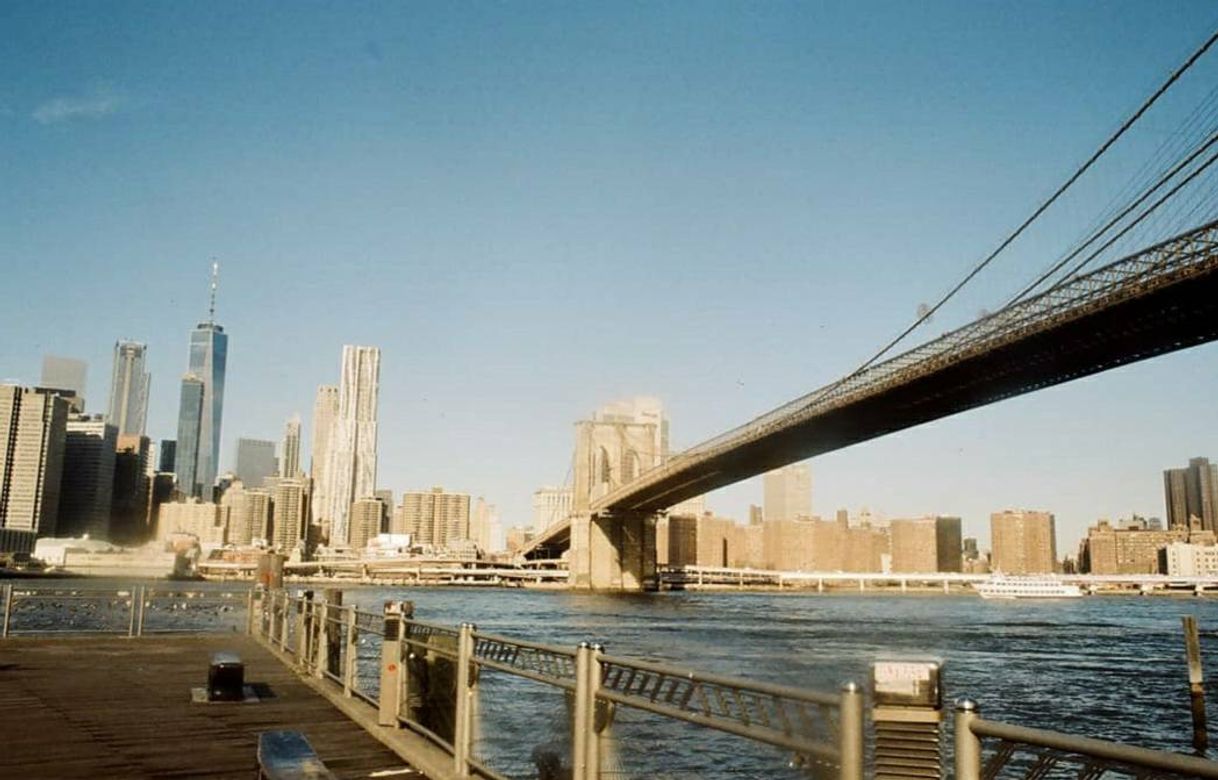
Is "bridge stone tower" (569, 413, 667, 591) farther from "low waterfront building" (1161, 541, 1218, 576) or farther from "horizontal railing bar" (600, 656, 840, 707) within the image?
"low waterfront building" (1161, 541, 1218, 576)

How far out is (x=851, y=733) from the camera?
3.37 metres

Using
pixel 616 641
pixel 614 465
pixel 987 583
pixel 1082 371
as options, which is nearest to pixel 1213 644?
pixel 1082 371

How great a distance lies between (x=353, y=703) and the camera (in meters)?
10.2

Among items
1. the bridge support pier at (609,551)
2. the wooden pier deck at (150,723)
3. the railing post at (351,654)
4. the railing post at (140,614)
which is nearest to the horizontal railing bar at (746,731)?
the wooden pier deck at (150,723)

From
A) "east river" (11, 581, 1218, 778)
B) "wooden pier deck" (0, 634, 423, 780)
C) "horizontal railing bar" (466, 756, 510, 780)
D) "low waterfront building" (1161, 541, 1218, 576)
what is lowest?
"east river" (11, 581, 1218, 778)

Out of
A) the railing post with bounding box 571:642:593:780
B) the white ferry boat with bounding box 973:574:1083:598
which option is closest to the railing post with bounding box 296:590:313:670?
the railing post with bounding box 571:642:593:780

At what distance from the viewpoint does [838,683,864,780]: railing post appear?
336 cm

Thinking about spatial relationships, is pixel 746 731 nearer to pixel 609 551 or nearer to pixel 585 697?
pixel 585 697

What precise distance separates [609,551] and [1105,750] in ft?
325

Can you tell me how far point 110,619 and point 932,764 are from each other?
5810cm

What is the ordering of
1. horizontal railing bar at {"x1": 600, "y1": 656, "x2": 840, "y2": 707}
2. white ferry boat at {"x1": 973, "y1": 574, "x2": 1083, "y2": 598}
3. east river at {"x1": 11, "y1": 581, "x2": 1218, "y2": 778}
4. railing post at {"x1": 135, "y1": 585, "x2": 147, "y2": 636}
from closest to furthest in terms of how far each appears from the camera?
horizontal railing bar at {"x1": 600, "y1": 656, "x2": 840, "y2": 707} → east river at {"x1": 11, "y1": 581, "x2": 1218, "y2": 778} → railing post at {"x1": 135, "y1": 585, "x2": 147, "y2": 636} → white ferry boat at {"x1": 973, "y1": 574, "x2": 1083, "y2": 598}

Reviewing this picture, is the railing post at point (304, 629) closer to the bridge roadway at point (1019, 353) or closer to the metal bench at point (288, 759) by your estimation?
the metal bench at point (288, 759)

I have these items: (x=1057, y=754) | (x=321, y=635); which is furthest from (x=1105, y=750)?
(x=321, y=635)

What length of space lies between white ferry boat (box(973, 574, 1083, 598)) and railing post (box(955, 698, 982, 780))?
141821mm
